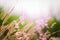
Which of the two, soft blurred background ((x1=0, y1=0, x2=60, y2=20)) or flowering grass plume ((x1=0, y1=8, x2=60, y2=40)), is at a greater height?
soft blurred background ((x1=0, y1=0, x2=60, y2=20))

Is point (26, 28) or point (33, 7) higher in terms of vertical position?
point (33, 7)

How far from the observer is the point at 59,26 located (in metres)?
1.38

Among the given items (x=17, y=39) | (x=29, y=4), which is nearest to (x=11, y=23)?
(x=17, y=39)

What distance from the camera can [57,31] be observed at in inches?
53.7

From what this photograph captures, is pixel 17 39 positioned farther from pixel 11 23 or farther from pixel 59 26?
pixel 59 26

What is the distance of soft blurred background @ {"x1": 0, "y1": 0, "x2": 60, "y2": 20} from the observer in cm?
141

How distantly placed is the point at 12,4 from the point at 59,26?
1.91 feet

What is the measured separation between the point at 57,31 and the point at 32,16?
0.32m

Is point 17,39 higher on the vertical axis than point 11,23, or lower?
lower

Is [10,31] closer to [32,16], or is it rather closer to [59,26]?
[32,16]

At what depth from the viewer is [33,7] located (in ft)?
4.66

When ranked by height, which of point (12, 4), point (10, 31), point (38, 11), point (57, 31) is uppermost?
point (12, 4)

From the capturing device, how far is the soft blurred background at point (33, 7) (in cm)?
141

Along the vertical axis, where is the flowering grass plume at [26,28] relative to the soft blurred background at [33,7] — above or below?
below
